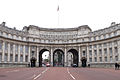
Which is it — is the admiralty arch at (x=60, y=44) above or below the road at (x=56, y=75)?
above

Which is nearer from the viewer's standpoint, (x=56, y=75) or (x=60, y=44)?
(x=56, y=75)

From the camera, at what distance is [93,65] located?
71812 millimetres

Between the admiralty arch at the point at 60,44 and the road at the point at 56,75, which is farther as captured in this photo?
the admiralty arch at the point at 60,44

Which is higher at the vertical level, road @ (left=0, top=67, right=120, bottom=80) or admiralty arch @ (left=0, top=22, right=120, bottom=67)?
admiralty arch @ (left=0, top=22, right=120, bottom=67)

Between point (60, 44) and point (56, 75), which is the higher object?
point (60, 44)

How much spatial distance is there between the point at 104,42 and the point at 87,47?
11403mm

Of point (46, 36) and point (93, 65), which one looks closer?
point (93, 65)

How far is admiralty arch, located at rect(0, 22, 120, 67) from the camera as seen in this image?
2416 inches

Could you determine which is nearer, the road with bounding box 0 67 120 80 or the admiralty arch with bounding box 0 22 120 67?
the road with bounding box 0 67 120 80

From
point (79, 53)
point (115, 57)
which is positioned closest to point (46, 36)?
point (79, 53)

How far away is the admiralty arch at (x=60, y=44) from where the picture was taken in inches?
Answer: 2416

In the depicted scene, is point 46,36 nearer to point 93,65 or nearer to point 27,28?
point 27,28

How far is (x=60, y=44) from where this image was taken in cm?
8419

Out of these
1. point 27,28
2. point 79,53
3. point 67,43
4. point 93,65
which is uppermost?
point 27,28
